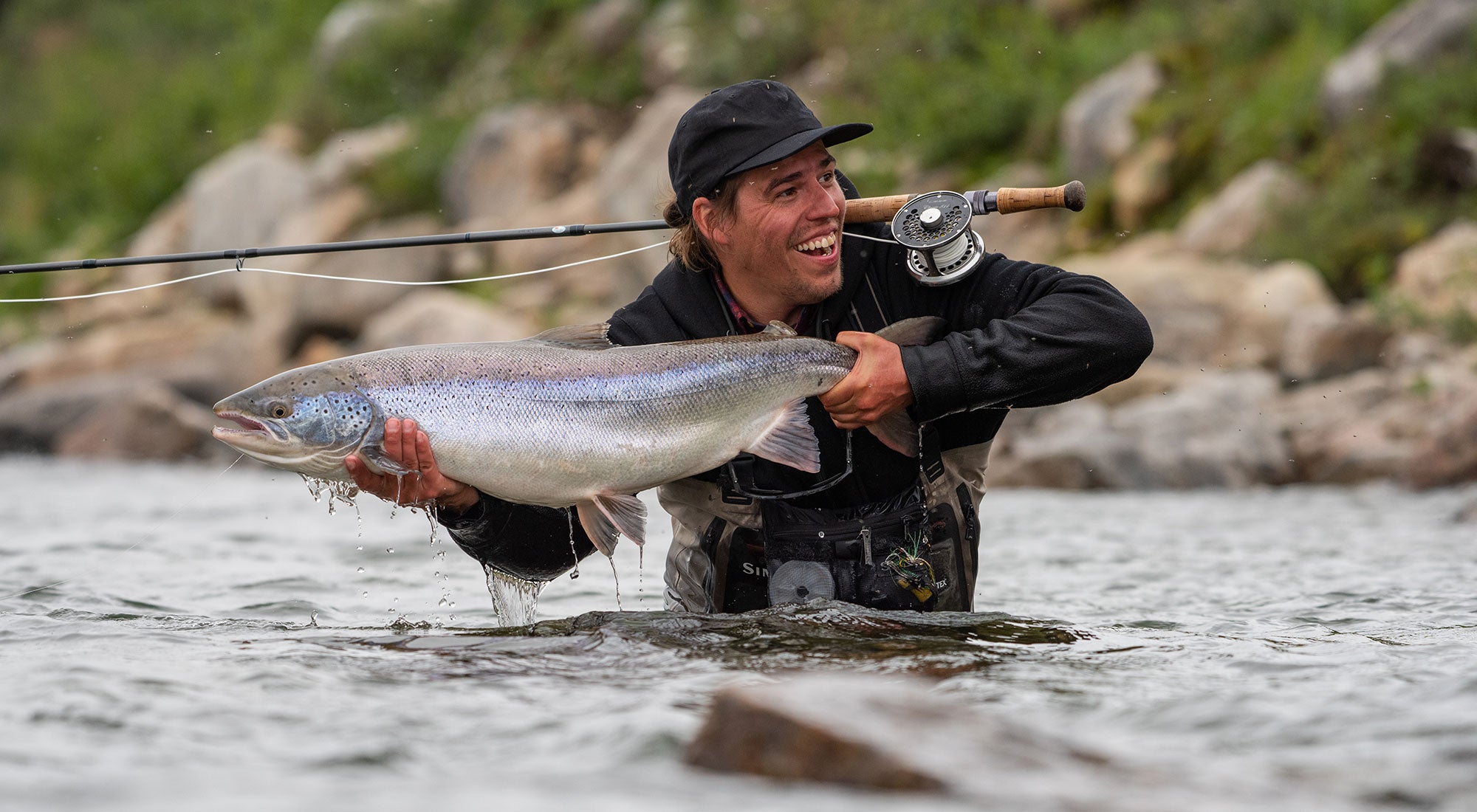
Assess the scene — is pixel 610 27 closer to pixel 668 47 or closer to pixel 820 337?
pixel 668 47

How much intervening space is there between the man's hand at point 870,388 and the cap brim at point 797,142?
0.55 m

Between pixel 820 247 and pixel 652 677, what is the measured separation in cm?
134

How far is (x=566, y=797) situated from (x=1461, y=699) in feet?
6.88

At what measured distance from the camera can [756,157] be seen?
4.62 m

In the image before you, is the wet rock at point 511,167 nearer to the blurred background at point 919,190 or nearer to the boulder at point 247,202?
the blurred background at point 919,190

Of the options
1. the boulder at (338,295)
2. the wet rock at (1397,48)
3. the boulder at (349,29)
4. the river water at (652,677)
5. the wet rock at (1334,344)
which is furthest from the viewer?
the boulder at (349,29)

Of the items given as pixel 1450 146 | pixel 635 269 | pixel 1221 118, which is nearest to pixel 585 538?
pixel 1450 146

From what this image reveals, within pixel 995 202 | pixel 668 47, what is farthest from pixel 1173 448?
pixel 668 47

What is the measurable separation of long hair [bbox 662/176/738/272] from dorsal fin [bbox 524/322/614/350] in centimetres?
45

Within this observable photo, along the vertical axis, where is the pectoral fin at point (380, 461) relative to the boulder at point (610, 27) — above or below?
below

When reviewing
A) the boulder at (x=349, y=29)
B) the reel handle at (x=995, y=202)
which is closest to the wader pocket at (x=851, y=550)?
the reel handle at (x=995, y=202)

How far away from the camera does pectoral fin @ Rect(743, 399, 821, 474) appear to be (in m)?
4.48

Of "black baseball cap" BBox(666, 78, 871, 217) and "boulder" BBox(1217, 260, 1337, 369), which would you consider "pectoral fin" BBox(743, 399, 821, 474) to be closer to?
"black baseball cap" BBox(666, 78, 871, 217)

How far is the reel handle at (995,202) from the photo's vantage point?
4.66 metres
